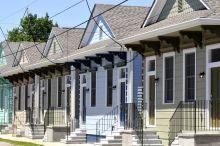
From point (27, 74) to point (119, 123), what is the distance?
15599 millimetres

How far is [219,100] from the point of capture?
1953 cm

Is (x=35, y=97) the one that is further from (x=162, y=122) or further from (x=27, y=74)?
(x=162, y=122)

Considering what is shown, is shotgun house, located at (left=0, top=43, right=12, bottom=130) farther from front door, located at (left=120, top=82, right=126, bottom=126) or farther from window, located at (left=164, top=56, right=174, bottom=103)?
window, located at (left=164, top=56, right=174, bottom=103)

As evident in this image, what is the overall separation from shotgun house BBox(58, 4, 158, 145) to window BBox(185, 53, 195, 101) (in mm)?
3375

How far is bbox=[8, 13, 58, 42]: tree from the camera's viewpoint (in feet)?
237

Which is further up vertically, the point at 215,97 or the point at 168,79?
the point at 168,79

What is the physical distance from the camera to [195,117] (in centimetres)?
1948

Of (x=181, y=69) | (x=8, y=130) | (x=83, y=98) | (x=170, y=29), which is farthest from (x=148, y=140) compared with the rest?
(x=8, y=130)

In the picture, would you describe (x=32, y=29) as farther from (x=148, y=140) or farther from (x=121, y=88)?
(x=148, y=140)

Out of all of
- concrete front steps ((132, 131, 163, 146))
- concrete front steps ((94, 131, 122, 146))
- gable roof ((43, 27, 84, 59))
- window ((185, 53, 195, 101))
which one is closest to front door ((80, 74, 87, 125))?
gable roof ((43, 27, 84, 59))

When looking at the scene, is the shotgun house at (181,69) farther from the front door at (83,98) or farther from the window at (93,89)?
the front door at (83,98)

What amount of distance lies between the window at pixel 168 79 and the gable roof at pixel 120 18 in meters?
5.39

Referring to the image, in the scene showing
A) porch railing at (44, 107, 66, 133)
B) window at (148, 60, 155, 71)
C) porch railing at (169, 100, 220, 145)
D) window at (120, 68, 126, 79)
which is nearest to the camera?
porch railing at (169, 100, 220, 145)

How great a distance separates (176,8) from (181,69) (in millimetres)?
2597
